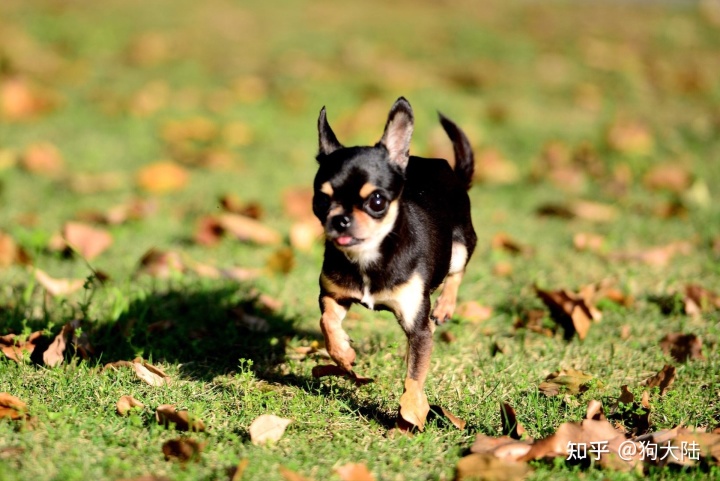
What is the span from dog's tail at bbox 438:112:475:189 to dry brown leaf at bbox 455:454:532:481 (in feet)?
5.77

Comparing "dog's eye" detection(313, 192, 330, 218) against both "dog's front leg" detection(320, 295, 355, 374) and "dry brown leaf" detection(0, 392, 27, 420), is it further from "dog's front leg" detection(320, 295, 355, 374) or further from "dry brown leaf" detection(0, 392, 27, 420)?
"dry brown leaf" detection(0, 392, 27, 420)

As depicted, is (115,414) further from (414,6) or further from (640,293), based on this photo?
(414,6)

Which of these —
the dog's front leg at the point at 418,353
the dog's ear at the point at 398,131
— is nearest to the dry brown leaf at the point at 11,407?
the dog's front leg at the point at 418,353

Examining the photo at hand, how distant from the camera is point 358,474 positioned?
280 cm

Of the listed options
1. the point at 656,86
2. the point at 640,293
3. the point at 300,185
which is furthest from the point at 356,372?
the point at 656,86

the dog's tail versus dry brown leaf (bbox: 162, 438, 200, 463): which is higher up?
the dog's tail

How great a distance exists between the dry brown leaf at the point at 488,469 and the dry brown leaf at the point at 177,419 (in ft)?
3.20

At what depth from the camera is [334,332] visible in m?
3.31

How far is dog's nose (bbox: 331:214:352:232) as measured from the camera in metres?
3.05

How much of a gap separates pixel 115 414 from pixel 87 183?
3.54 meters

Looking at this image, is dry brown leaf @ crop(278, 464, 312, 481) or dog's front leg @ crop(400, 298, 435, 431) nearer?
dry brown leaf @ crop(278, 464, 312, 481)

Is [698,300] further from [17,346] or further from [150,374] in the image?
[17,346]

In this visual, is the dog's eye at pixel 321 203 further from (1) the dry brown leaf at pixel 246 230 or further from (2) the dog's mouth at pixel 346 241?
(1) the dry brown leaf at pixel 246 230

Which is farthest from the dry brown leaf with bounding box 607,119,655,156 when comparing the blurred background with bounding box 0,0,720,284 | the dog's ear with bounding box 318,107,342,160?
the dog's ear with bounding box 318,107,342,160
